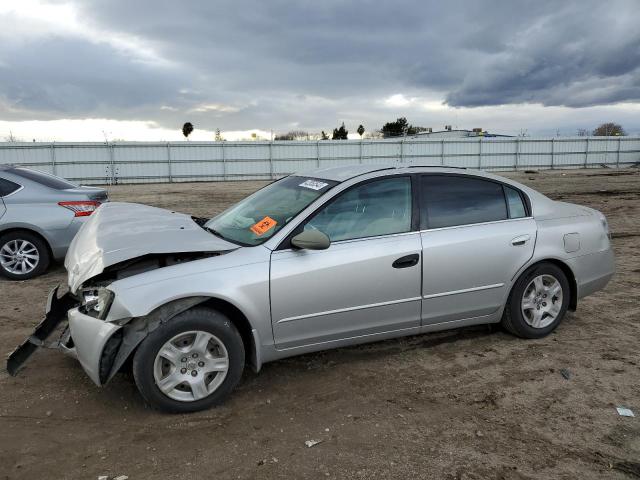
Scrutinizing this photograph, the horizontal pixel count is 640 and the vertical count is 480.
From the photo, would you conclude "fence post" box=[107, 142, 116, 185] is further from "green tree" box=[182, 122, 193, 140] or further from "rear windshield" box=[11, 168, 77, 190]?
"green tree" box=[182, 122, 193, 140]

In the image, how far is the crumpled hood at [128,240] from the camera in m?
3.34

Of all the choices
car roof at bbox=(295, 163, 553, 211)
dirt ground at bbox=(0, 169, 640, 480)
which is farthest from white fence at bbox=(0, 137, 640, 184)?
dirt ground at bbox=(0, 169, 640, 480)

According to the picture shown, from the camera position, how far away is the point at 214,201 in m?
17.7

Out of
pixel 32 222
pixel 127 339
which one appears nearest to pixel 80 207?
pixel 32 222

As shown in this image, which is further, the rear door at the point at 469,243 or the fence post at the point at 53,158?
the fence post at the point at 53,158

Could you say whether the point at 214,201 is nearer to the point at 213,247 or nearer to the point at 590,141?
the point at 213,247

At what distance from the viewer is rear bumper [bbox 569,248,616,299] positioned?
448 centimetres

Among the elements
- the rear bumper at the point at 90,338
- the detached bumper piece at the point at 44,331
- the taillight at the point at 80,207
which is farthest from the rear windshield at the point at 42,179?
the rear bumper at the point at 90,338

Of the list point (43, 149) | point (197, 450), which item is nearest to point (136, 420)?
point (197, 450)

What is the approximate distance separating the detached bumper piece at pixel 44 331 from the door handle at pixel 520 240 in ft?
11.5

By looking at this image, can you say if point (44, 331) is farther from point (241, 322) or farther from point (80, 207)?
point (80, 207)

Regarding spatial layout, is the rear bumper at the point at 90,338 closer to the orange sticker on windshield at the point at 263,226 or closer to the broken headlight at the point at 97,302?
the broken headlight at the point at 97,302

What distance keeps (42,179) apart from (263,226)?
4.73 m

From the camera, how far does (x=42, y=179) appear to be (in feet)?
22.9
